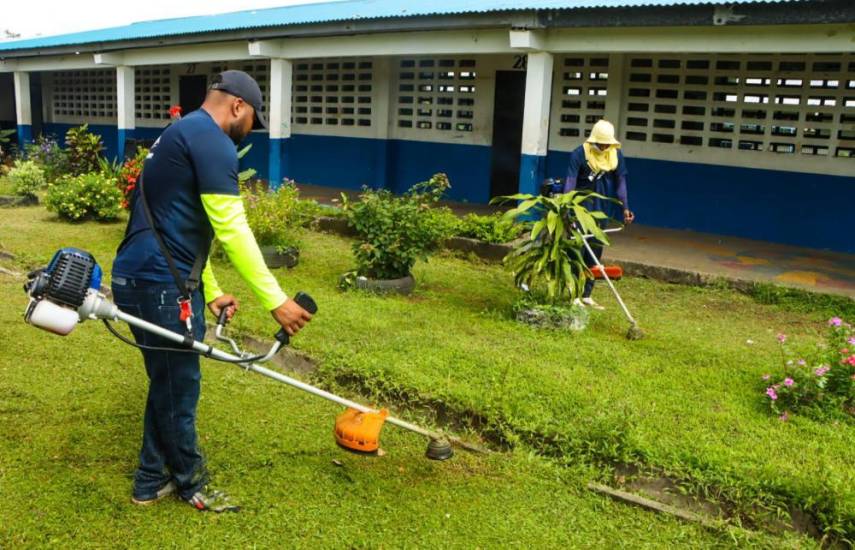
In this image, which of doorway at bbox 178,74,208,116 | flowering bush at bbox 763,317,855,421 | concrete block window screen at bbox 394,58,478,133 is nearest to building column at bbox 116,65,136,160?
doorway at bbox 178,74,208,116

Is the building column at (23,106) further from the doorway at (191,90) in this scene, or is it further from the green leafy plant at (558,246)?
the green leafy plant at (558,246)

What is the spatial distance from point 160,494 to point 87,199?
7802 mm

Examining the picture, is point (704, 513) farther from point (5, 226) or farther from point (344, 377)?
point (5, 226)

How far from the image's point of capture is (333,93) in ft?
44.0

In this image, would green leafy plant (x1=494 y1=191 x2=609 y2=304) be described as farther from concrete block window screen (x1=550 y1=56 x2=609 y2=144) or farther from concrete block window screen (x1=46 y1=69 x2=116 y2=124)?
concrete block window screen (x1=46 y1=69 x2=116 y2=124)

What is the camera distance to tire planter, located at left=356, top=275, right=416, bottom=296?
6.68 metres

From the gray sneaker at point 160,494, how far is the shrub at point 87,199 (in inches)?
303

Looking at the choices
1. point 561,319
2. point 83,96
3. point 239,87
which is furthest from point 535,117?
point 83,96

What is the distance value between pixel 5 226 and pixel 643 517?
9.32 meters

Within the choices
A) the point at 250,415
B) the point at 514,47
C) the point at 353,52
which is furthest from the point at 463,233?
the point at 250,415

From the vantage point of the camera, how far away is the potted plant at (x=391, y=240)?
6.67m

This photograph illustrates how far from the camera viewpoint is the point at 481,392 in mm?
4352

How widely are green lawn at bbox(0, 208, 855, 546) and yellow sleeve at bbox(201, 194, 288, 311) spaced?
1059 mm

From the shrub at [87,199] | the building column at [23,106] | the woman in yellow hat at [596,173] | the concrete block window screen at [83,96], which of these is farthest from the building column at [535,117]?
the building column at [23,106]
